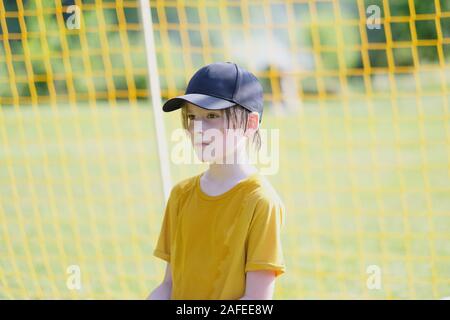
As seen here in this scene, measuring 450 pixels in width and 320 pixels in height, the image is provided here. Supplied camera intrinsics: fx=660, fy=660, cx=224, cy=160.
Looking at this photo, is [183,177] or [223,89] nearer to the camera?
[223,89]

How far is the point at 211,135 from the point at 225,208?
23 cm

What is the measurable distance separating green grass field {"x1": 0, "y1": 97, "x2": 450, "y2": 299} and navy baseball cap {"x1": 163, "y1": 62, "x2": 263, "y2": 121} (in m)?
2.06

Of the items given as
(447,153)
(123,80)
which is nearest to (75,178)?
(447,153)

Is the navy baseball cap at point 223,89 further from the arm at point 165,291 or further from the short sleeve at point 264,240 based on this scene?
the arm at point 165,291

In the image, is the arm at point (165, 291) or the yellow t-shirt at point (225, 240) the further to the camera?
the arm at point (165, 291)

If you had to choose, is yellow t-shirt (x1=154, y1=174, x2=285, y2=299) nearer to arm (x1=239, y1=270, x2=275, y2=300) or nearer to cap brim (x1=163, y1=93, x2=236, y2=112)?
arm (x1=239, y1=270, x2=275, y2=300)

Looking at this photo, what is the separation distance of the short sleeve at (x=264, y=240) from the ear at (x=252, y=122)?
0.24m

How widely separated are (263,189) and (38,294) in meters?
2.30

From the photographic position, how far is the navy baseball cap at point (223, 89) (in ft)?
6.58

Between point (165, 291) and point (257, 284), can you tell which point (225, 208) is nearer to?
point (257, 284)

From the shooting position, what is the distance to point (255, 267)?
6.38ft

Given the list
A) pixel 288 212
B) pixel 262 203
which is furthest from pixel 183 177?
pixel 262 203

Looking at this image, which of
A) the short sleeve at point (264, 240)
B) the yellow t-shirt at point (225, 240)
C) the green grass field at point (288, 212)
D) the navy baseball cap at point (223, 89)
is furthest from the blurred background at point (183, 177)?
the short sleeve at point (264, 240)

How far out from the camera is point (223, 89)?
6.64 ft
